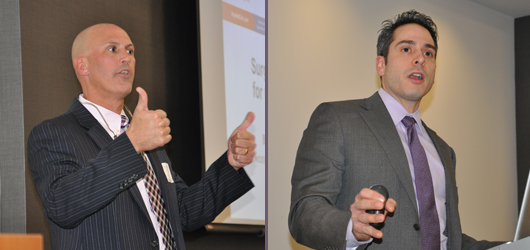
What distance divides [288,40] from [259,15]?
0.30m

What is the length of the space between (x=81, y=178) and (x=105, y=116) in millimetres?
419

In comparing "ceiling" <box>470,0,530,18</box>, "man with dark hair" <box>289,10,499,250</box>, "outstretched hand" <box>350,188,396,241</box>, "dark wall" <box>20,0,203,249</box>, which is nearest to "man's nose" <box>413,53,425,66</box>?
"man with dark hair" <box>289,10,499,250</box>

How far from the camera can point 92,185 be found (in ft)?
4.61

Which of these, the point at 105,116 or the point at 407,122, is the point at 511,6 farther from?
the point at 105,116

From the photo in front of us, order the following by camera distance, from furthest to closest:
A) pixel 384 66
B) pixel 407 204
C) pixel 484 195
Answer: pixel 484 195
pixel 384 66
pixel 407 204

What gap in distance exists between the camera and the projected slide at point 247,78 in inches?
115

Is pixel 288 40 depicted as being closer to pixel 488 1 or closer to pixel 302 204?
pixel 302 204

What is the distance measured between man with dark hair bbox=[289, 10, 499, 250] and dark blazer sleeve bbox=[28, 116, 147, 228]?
565 mm

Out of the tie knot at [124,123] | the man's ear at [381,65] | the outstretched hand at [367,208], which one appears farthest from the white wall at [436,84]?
the outstretched hand at [367,208]

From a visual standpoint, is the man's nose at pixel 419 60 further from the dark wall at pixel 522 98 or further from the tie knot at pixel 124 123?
the dark wall at pixel 522 98

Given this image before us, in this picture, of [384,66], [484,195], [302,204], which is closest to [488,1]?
[484,195]

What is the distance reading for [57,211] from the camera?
4.68 feet

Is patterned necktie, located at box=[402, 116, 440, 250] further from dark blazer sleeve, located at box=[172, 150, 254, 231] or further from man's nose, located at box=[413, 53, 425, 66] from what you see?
dark blazer sleeve, located at box=[172, 150, 254, 231]

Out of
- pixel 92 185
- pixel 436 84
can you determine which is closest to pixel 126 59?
pixel 92 185
